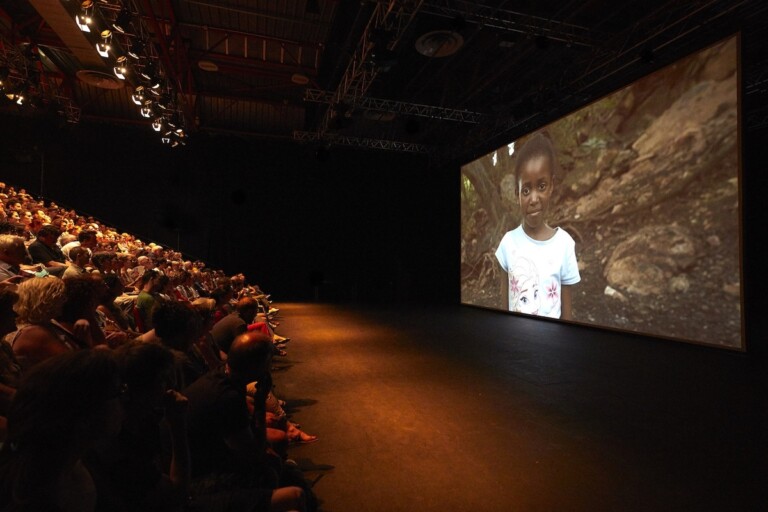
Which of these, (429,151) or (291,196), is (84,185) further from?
(429,151)

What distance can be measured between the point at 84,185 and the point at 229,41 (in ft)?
24.8

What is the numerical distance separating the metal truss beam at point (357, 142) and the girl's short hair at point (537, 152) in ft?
14.1

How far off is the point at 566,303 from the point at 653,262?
77.8 inches

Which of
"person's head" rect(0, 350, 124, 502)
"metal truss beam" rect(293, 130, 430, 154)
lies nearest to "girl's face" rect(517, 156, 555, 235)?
"metal truss beam" rect(293, 130, 430, 154)

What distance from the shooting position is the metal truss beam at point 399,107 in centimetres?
920

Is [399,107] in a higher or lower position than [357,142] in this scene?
higher

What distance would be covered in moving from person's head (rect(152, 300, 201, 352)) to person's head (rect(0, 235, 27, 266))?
1.88m

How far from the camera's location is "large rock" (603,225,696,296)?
5730mm

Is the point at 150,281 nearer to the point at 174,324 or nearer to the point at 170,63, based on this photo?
the point at 174,324

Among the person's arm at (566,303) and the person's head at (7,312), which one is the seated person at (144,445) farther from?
the person's arm at (566,303)

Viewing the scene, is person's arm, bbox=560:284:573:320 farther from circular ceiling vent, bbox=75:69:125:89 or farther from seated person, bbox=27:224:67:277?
circular ceiling vent, bbox=75:69:125:89

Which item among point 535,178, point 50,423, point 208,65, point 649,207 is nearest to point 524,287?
point 535,178

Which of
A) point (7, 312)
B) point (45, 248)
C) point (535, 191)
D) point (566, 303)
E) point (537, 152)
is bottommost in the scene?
point (566, 303)

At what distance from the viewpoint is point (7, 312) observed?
1525 mm
